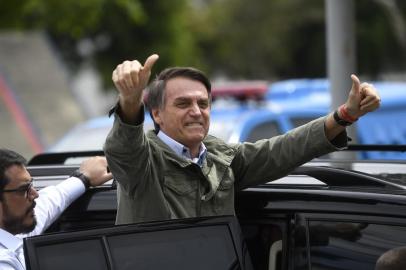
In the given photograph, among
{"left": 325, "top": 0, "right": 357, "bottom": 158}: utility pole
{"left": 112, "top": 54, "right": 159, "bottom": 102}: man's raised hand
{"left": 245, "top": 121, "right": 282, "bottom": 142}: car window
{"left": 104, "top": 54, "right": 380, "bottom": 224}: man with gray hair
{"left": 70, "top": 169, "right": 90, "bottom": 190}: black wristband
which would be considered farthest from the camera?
{"left": 245, "top": 121, "right": 282, "bottom": 142}: car window

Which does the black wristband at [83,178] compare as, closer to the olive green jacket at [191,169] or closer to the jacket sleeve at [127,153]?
the olive green jacket at [191,169]

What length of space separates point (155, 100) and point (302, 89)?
8.99 meters

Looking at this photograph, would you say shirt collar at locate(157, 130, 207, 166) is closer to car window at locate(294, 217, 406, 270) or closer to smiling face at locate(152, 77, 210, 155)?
smiling face at locate(152, 77, 210, 155)

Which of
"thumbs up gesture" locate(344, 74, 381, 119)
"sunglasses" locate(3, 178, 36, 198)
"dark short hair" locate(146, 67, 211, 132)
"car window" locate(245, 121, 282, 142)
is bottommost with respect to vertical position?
"car window" locate(245, 121, 282, 142)

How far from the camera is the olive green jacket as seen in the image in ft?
9.26

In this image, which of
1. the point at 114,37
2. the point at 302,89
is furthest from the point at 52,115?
the point at 114,37

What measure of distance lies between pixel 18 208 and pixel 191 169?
62 cm

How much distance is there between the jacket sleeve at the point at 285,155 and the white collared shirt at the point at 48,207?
63 centimetres

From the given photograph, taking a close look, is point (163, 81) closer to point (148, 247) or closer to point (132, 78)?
point (132, 78)

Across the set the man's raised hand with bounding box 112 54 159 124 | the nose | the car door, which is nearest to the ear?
the nose

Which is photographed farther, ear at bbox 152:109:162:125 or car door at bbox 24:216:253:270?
ear at bbox 152:109:162:125

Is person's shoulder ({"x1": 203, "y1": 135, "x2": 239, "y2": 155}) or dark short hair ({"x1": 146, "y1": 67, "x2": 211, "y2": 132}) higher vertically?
dark short hair ({"x1": 146, "y1": 67, "x2": 211, "y2": 132})

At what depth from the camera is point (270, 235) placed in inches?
118

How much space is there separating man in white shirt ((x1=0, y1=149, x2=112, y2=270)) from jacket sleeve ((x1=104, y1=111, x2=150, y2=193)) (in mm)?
386
